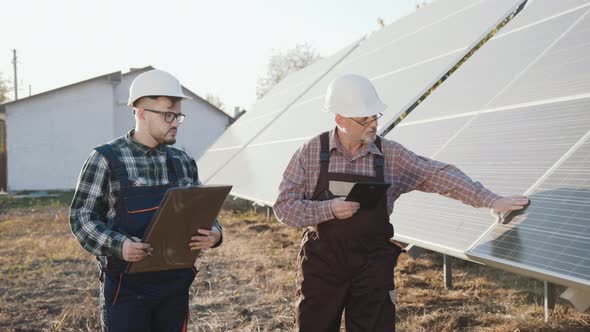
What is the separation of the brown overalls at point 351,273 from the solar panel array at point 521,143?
0.61m

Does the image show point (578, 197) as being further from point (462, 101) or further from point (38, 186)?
point (38, 186)

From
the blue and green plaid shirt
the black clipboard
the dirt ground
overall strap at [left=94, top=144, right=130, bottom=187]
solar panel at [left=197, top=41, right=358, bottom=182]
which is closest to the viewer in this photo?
the black clipboard

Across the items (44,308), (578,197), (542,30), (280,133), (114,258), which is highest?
(542,30)

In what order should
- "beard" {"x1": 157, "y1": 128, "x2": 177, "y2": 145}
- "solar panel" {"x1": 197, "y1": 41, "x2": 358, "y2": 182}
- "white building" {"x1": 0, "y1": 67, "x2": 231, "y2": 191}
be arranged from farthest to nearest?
1. "white building" {"x1": 0, "y1": 67, "x2": 231, "y2": 191}
2. "solar panel" {"x1": 197, "y1": 41, "x2": 358, "y2": 182}
3. "beard" {"x1": 157, "y1": 128, "x2": 177, "y2": 145}

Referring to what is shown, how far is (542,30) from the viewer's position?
5645 millimetres

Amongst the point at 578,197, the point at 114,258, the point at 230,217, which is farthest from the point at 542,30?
the point at 230,217

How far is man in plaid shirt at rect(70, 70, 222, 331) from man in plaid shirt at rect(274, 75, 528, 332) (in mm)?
572

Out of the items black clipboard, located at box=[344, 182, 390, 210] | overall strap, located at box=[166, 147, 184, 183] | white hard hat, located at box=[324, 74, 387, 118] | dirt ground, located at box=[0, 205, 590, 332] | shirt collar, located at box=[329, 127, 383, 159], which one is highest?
white hard hat, located at box=[324, 74, 387, 118]

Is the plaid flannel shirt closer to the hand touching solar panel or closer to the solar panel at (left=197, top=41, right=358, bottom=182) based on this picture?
the hand touching solar panel

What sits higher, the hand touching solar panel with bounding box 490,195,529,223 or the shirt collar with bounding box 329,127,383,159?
the shirt collar with bounding box 329,127,383,159

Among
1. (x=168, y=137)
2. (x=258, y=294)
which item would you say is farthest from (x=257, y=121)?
(x=168, y=137)

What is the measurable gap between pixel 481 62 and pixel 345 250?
12.6ft

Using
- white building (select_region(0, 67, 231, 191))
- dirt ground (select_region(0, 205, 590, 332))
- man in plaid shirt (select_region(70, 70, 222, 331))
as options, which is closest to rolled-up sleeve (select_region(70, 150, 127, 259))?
man in plaid shirt (select_region(70, 70, 222, 331))

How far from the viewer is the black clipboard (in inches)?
110
